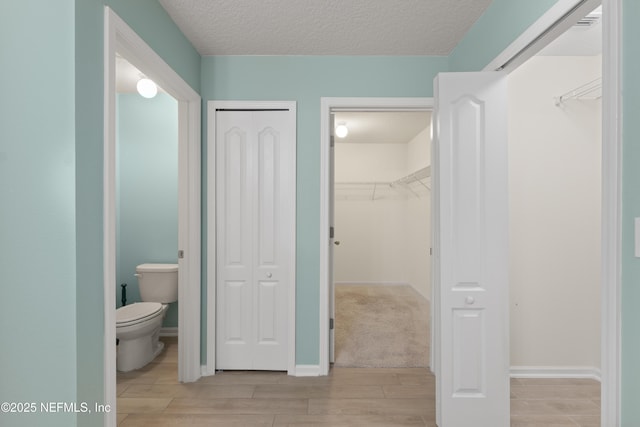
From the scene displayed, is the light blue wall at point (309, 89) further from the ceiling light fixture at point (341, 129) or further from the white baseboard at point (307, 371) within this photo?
the ceiling light fixture at point (341, 129)

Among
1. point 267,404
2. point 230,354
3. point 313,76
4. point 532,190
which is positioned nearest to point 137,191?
point 230,354

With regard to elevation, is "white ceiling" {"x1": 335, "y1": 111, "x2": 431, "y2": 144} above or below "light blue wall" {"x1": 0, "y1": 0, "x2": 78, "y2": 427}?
above

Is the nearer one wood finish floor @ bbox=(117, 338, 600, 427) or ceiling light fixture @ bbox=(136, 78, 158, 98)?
wood finish floor @ bbox=(117, 338, 600, 427)

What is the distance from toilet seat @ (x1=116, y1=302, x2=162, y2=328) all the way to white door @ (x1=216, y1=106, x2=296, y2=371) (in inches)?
23.6

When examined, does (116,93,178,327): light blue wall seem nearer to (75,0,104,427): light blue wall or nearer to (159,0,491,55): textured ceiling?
(159,0,491,55): textured ceiling

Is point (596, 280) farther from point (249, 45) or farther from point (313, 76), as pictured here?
point (249, 45)

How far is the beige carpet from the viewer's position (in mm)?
3047

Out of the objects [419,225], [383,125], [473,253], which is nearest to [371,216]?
[419,225]

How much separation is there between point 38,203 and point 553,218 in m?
3.29

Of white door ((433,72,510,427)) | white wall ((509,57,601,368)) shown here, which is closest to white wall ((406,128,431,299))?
white wall ((509,57,601,368))

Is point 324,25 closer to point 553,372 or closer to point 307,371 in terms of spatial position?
point 307,371

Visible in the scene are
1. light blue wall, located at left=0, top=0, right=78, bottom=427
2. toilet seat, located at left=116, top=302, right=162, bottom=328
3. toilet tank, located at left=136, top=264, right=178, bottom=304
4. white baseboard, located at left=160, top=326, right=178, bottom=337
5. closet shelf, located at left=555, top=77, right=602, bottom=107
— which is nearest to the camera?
light blue wall, located at left=0, top=0, right=78, bottom=427

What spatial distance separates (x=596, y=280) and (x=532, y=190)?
872 mm

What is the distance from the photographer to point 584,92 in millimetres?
2590
